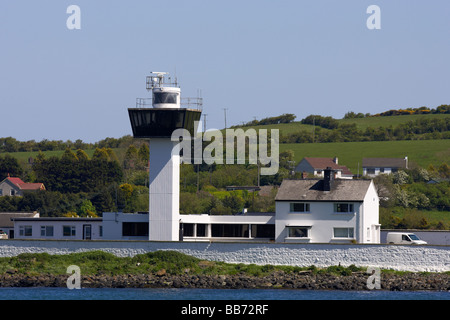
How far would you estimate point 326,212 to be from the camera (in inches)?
2532

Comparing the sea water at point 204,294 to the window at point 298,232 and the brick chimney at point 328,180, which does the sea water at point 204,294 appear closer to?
the window at point 298,232

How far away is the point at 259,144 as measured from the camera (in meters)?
134

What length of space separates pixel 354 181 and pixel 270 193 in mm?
38645

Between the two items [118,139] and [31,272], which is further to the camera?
[118,139]

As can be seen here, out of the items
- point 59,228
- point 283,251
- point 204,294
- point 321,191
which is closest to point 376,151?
point 321,191

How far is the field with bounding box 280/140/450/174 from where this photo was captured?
129000mm

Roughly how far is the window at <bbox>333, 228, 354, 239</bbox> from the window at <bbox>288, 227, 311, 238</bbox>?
1895 mm

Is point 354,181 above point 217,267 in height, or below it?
above

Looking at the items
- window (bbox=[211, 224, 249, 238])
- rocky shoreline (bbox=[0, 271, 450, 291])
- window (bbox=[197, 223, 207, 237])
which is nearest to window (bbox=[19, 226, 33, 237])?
rocky shoreline (bbox=[0, 271, 450, 291])

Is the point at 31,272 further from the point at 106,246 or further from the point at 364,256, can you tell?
the point at 364,256

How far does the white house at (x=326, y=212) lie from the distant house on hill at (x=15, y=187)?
201ft
